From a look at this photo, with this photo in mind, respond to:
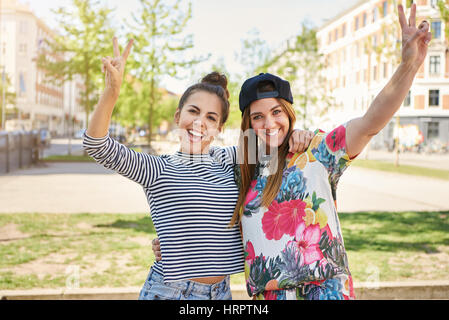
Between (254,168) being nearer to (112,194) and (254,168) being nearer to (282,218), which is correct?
(282,218)

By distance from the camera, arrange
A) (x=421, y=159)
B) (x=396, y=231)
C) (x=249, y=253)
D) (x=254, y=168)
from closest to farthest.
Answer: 1. (x=249, y=253)
2. (x=254, y=168)
3. (x=396, y=231)
4. (x=421, y=159)

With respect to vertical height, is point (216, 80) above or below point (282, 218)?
above

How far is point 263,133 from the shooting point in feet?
6.53

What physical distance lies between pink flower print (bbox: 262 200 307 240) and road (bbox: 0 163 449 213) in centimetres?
756

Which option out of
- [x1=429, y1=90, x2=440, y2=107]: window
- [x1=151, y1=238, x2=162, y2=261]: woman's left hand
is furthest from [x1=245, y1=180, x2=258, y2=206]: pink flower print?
[x1=429, y1=90, x2=440, y2=107]: window

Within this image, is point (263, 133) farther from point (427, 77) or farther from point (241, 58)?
point (427, 77)

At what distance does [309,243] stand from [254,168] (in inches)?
17.2

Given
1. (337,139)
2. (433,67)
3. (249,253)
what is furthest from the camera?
(433,67)

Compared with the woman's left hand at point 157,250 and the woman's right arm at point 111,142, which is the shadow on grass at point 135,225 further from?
the woman's right arm at point 111,142

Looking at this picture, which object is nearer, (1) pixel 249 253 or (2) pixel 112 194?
(1) pixel 249 253

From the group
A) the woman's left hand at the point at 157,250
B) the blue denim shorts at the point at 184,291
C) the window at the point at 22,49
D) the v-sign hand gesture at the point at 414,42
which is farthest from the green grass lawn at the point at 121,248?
the window at the point at 22,49

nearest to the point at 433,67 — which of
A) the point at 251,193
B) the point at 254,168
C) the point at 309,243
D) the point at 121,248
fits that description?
the point at 121,248

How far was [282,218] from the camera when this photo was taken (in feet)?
6.00

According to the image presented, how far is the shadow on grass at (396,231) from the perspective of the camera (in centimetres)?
635
